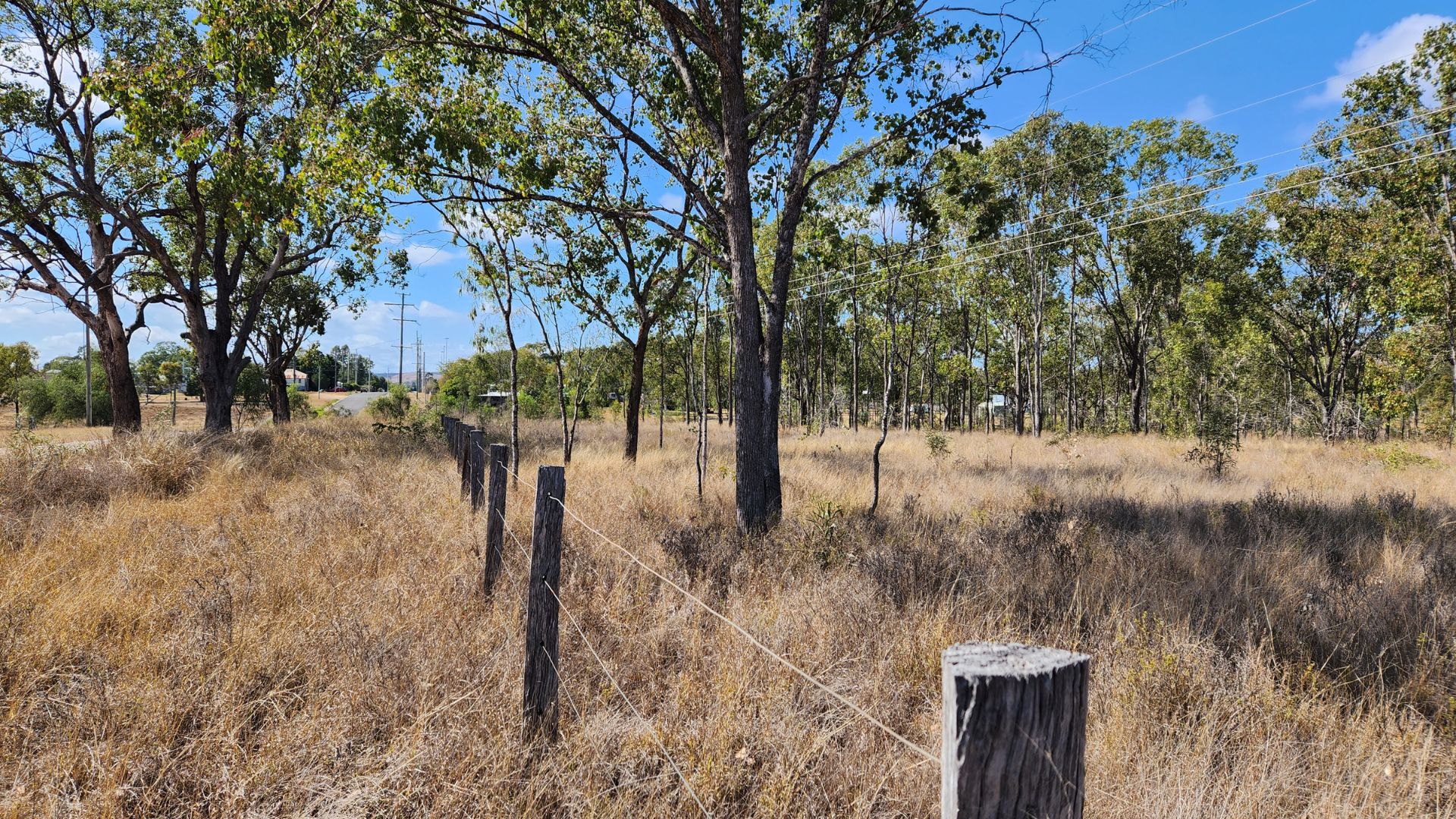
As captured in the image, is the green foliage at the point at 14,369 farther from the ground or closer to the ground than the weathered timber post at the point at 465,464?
farther from the ground

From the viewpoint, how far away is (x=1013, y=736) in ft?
3.29

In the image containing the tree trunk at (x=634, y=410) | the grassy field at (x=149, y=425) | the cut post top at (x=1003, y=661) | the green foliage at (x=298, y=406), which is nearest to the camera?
the cut post top at (x=1003, y=661)

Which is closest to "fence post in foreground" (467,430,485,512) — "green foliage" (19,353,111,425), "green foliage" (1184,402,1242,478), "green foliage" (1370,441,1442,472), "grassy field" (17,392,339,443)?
"grassy field" (17,392,339,443)

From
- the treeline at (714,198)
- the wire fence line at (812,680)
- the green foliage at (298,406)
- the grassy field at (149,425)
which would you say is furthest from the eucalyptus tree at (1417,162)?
the green foliage at (298,406)

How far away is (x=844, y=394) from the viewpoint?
5144cm

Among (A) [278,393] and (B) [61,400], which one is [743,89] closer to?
(A) [278,393]

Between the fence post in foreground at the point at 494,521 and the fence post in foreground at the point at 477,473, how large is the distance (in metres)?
2.22

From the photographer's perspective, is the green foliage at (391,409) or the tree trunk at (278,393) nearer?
the tree trunk at (278,393)

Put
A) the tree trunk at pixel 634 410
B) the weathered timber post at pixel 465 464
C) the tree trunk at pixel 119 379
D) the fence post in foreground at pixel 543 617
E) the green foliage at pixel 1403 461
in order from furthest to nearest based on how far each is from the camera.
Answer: the tree trunk at pixel 119 379 < the tree trunk at pixel 634 410 < the green foliage at pixel 1403 461 < the weathered timber post at pixel 465 464 < the fence post in foreground at pixel 543 617

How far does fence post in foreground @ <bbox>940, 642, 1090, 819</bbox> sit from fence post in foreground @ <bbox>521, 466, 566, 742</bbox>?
7.51 ft

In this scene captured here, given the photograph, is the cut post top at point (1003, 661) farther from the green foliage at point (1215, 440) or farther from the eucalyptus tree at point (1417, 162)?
the eucalyptus tree at point (1417, 162)

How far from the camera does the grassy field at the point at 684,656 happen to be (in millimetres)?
2576

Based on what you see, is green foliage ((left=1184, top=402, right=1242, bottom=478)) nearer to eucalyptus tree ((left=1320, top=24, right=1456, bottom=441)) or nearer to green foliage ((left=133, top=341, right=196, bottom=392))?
eucalyptus tree ((left=1320, top=24, right=1456, bottom=441))

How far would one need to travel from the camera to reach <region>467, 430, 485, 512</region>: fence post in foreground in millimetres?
7156
